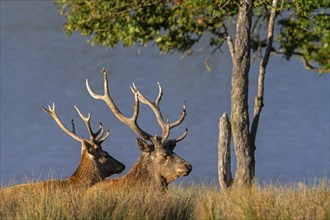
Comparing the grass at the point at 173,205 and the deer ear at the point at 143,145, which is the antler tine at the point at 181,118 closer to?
the deer ear at the point at 143,145

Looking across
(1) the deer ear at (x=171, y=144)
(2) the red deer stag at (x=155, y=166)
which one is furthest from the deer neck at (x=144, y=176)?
(1) the deer ear at (x=171, y=144)

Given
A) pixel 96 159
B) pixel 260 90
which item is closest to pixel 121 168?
pixel 96 159

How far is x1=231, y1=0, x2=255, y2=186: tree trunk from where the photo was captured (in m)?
19.6

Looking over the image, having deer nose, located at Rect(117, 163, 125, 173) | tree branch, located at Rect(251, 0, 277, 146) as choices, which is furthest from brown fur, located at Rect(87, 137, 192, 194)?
tree branch, located at Rect(251, 0, 277, 146)

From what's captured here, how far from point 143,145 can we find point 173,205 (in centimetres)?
304

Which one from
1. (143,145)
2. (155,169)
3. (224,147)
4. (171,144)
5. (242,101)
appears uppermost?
(242,101)

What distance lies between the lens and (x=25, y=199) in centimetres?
1295

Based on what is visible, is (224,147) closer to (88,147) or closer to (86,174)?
(88,147)

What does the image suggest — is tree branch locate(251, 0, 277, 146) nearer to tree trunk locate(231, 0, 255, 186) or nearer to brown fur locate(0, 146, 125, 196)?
tree trunk locate(231, 0, 255, 186)

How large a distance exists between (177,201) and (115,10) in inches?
427

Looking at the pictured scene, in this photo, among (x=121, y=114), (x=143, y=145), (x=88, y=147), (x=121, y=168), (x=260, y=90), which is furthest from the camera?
(x=260, y=90)

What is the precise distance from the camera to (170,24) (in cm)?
2320

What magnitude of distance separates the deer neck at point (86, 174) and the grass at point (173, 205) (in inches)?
106

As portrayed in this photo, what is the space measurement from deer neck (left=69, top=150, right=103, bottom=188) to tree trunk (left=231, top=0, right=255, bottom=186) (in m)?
4.04
